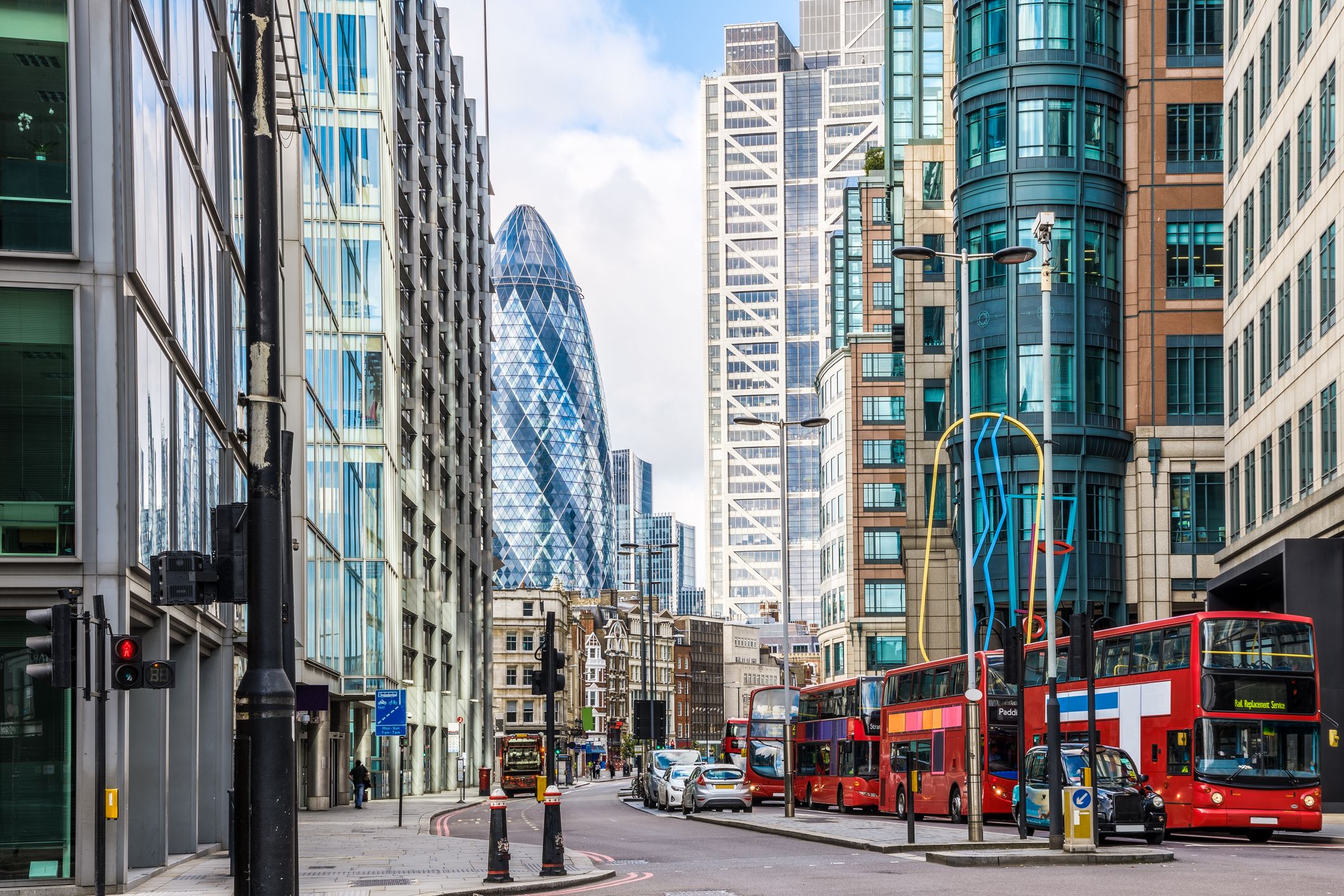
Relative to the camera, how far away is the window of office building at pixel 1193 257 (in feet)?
194

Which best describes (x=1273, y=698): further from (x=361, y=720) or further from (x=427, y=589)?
(x=427, y=589)

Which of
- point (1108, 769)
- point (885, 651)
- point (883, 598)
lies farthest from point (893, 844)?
point (883, 598)

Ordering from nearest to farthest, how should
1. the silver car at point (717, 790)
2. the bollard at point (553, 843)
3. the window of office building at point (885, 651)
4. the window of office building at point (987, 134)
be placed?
the bollard at point (553, 843)
the silver car at point (717, 790)
the window of office building at point (987, 134)
the window of office building at point (885, 651)

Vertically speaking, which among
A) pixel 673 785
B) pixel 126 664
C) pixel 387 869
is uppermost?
pixel 126 664

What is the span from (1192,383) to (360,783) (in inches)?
1256

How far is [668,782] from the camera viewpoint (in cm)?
5009

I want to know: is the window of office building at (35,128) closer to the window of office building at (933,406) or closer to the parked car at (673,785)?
the parked car at (673,785)

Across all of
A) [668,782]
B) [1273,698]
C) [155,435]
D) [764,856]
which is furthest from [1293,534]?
[155,435]

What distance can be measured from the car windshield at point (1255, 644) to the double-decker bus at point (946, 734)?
5765 millimetres

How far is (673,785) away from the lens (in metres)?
49.7

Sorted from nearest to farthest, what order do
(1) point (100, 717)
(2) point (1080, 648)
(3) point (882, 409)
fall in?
(1) point (100, 717), (2) point (1080, 648), (3) point (882, 409)

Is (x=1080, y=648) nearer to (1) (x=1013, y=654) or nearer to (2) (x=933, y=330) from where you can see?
(1) (x=1013, y=654)

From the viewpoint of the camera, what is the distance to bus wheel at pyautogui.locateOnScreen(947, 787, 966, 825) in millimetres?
39219

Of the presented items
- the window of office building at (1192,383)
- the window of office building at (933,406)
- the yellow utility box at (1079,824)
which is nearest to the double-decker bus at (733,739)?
the window of office building at (933,406)
